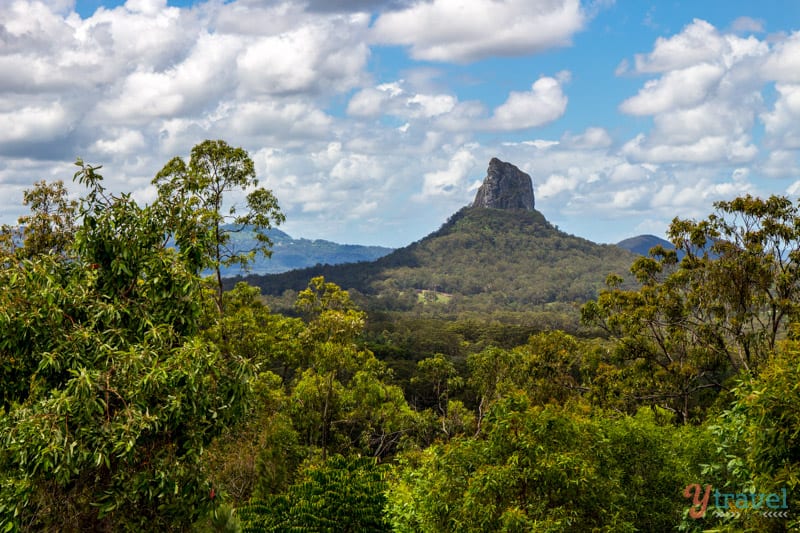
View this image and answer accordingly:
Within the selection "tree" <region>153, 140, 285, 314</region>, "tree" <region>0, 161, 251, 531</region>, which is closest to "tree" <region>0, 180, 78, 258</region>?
"tree" <region>153, 140, 285, 314</region>

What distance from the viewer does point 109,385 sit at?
719 centimetres

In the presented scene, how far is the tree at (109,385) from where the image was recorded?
682 cm

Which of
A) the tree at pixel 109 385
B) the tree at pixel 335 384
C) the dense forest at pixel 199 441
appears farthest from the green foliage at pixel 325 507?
the tree at pixel 335 384

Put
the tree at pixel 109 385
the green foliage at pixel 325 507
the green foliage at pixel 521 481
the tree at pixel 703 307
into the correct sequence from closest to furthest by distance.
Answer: the tree at pixel 109 385 < the green foliage at pixel 521 481 < the green foliage at pixel 325 507 < the tree at pixel 703 307

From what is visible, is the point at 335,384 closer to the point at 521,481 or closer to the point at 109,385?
the point at 521,481

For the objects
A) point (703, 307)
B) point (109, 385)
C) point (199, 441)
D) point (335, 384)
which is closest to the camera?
point (109, 385)

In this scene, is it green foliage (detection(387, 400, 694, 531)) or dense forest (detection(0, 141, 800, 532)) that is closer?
dense forest (detection(0, 141, 800, 532))

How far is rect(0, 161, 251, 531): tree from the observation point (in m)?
6.82

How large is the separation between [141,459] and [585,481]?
19.2 ft

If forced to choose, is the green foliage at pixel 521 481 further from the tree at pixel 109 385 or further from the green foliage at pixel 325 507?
the tree at pixel 109 385

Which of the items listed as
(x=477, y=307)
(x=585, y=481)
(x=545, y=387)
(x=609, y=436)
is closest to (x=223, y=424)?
(x=585, y=481)

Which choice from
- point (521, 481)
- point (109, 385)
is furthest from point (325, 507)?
point (109, 385)

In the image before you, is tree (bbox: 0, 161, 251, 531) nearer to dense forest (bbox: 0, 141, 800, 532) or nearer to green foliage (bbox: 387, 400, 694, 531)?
dense forest (bbox: 0, 141, 800, 532)

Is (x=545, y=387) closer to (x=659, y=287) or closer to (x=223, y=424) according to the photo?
(x=659, y=287)
